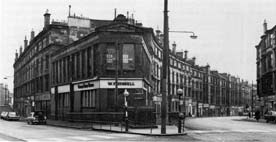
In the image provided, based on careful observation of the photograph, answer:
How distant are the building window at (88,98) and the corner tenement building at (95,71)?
96mm

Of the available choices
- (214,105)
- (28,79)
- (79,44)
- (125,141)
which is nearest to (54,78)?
(79,44)

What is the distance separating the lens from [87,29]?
60.6 meters

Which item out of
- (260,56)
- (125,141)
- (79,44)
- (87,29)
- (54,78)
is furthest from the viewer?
(260,56)

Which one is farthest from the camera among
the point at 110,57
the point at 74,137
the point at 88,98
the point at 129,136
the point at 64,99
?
the point at 64,99

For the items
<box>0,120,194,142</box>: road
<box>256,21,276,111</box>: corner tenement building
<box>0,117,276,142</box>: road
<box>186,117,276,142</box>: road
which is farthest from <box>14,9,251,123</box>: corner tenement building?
<box>256,21,276,111</box>: corner tenement building

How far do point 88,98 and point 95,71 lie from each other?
3180 mm

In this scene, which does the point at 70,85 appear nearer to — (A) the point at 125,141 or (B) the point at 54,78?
(B) the point at 54,78

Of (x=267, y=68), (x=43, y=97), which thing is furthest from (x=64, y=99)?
(x=267, y=68)

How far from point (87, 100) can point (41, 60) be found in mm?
26593

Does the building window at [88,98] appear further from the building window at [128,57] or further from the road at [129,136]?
the road at [129,136]

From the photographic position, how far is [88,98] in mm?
42281

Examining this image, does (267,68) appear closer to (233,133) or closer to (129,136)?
(233,133)

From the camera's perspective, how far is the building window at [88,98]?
41.0 m

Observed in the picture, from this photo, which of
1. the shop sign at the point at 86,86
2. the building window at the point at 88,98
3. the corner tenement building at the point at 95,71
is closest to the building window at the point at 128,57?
the corner tenement building at the point at 95,71
